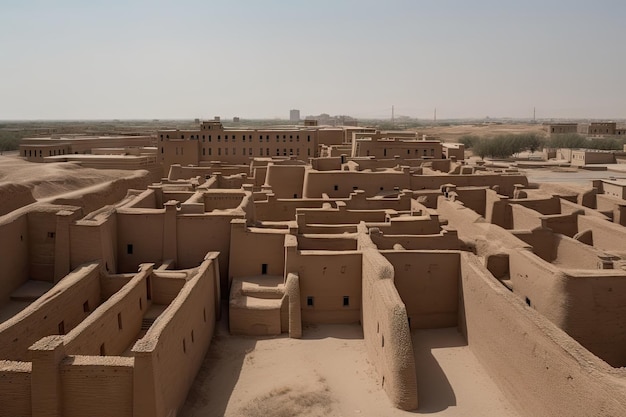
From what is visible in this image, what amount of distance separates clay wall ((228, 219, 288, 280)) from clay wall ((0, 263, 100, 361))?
205 inches

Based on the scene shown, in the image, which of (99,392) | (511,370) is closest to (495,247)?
(511,370)

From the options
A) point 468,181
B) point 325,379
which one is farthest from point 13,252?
point 468,181

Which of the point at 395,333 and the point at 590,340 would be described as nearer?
the point at 395,333

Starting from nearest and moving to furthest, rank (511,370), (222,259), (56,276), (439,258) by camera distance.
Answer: (511,370), (439,258), (56,276), (222,259)

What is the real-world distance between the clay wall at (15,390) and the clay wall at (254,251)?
373 inches

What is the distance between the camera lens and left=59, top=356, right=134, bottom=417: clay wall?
11641 mm

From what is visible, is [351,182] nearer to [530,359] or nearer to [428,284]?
[428,284]

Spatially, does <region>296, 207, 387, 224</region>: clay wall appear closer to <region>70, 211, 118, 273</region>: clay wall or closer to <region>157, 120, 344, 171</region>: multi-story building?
<region>70, 211, 118, 273</region>: clay wall

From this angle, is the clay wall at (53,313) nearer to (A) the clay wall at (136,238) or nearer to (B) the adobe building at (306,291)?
(B) the adobe building at (306,291)

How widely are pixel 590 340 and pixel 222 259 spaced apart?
45.5 ft

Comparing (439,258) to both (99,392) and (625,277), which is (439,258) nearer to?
(625,277)

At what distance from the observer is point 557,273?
15086 millimetres

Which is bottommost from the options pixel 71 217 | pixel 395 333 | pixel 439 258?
pixel 395 333

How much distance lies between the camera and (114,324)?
1505cm
